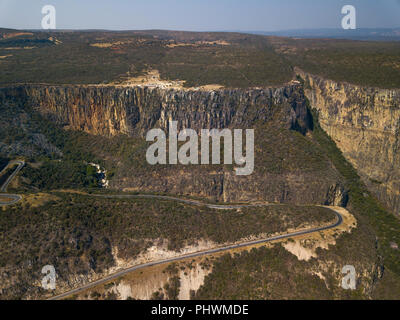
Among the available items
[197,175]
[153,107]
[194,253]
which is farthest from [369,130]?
[194,253]

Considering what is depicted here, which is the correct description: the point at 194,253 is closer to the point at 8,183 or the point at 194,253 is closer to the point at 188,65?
the point at 8,183

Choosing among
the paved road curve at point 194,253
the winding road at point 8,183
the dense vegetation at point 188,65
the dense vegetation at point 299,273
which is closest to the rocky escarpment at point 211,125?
the dense vegetation at point 188,65

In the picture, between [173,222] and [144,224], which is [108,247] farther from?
[173,222]

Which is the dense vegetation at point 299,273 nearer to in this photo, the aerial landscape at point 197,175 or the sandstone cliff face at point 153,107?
the aerial landscape at point 197,175

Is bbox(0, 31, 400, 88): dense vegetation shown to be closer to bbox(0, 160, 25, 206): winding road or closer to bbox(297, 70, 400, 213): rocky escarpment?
bbox(297, 70, 400, 213): rocky escarpment


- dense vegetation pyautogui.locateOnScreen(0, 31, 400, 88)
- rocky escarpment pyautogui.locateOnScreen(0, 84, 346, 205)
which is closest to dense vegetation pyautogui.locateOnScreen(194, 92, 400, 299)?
rocky escarpment pyautogui.locateOnScreen(0, 84, 346, 205)

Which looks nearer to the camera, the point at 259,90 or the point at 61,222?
the point at 61,222
